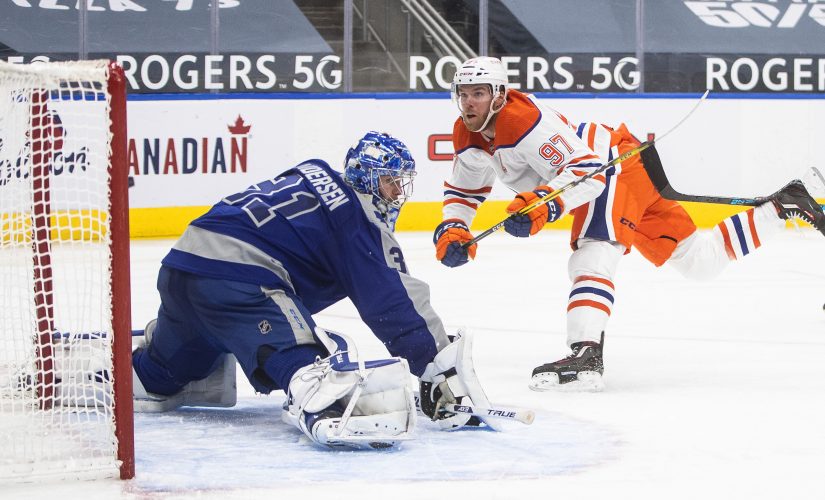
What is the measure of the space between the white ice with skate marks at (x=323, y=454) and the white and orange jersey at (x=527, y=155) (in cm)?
78

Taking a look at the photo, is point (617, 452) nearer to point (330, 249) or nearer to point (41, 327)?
point (330, 249)

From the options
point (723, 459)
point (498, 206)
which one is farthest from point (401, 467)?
point (498, 206)

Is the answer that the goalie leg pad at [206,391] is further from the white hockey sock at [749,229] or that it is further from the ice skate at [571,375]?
the white hockey sock at [749,229]

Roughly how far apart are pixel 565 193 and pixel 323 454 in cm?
120

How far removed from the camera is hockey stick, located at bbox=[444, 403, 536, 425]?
2656 millimetres

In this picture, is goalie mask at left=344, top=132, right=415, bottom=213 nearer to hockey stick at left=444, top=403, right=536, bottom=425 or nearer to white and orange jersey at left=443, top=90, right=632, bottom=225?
hockey stick at left=444, top=403, right=536, bottom=425

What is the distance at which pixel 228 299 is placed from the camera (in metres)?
2.63

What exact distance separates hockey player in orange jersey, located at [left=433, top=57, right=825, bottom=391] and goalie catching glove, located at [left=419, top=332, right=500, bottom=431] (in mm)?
618

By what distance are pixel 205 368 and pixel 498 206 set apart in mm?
5159

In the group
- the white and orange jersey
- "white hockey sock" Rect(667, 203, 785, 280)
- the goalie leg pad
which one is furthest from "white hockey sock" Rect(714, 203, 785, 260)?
the goalie leg pad

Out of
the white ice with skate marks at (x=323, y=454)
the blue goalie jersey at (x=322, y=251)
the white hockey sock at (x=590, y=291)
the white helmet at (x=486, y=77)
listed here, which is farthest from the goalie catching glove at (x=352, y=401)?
the white helmet at (x=486, y=77)

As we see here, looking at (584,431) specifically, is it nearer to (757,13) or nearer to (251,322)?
(251,322)

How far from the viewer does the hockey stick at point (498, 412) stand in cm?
266

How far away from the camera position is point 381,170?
8.89ft
